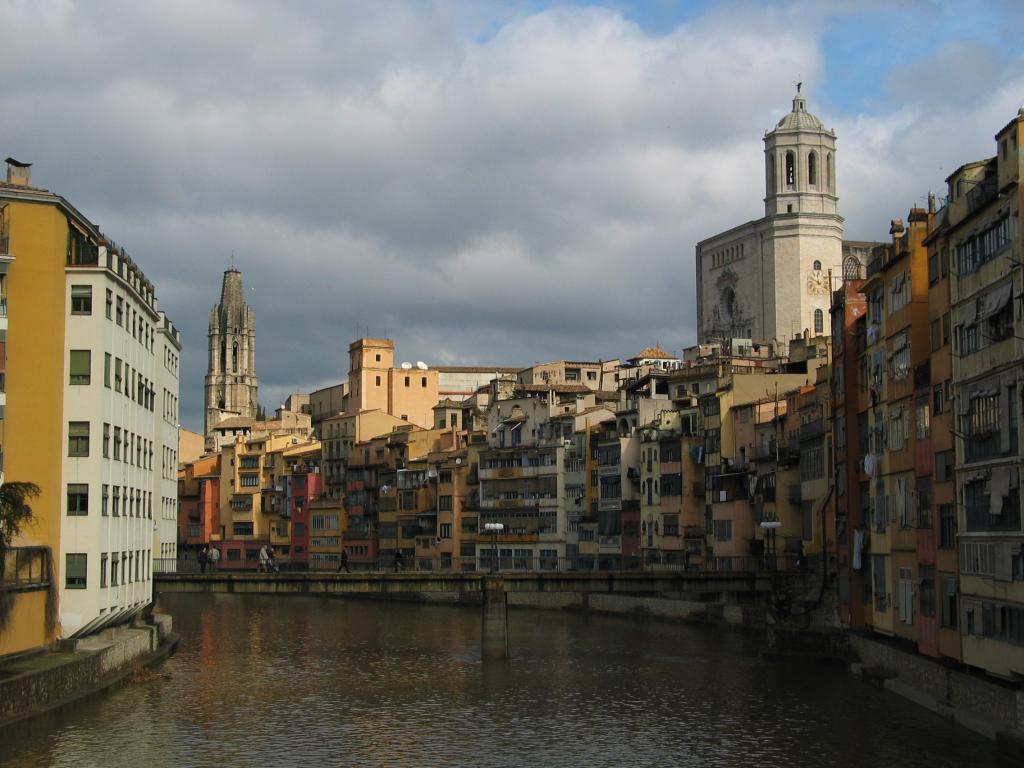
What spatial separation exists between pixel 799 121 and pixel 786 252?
18820mm

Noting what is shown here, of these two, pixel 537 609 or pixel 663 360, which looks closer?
pixel 537 609

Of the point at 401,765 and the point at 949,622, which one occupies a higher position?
the point at 949,622

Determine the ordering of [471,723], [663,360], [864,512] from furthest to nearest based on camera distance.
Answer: [663,360], [864,512], [471,723]

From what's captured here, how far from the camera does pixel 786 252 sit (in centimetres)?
16238

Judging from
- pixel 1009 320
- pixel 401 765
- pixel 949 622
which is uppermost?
pixel 1009 320

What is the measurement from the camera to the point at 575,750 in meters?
44.4

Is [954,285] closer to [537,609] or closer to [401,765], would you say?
[401,765]

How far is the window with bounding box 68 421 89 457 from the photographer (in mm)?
51438

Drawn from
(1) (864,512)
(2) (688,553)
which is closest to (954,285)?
(1) (864,512)

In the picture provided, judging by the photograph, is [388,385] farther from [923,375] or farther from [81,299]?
[923,375]

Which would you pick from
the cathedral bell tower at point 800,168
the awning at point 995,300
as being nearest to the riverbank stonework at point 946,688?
the awning at point 995,300

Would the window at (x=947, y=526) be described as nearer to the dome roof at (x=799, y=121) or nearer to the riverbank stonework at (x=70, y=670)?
the riverbank stonework at (x=70, y=670)

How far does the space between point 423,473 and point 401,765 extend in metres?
83.1

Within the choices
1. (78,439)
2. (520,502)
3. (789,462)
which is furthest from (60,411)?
(520,502)
